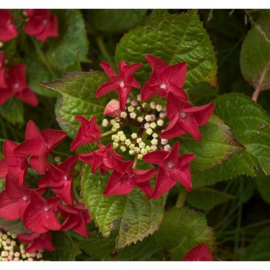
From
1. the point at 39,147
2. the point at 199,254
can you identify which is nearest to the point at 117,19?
the point at 39,147

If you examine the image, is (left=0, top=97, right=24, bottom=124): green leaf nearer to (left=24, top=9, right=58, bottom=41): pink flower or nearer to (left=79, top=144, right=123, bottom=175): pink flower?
(left=24, top=9, right=58, bottom=41): pink flower

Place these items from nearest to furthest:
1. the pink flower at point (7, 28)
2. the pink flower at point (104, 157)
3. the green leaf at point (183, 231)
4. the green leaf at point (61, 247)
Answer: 1. the pink flower at point (104, 157)
2. the green leaf at point (183, 231)
3. the green leaf at point (61, 247)
4. the pink flower at point (7, 28)

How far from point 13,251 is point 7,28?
0.56 metres

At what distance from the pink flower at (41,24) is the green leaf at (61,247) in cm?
51

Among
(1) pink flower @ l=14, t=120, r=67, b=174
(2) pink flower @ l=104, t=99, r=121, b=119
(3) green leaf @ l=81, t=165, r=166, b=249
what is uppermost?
(2) pink flower @ l=104, t=99, r=121, b=119

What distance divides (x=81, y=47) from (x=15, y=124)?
0.33 metres

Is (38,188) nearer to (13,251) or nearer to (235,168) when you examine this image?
(13,251)

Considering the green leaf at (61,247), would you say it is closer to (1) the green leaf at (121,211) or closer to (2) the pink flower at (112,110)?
(1) the green leaf at (121,211)

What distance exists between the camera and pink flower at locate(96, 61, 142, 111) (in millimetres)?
1021

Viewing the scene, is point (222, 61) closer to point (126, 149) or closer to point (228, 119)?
point (228, 119)

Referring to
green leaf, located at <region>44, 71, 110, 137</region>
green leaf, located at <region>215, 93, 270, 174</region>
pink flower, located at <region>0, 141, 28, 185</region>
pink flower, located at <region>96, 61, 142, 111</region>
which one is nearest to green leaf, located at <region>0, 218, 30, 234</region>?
pink flower, located at <region>0, 141, 28, 185</region>

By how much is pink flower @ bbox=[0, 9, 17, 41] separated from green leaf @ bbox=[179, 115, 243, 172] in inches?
23.7

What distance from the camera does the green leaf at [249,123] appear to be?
1140 mm

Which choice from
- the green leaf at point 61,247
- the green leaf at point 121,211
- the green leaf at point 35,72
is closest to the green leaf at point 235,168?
the green leaf at point 121,211
